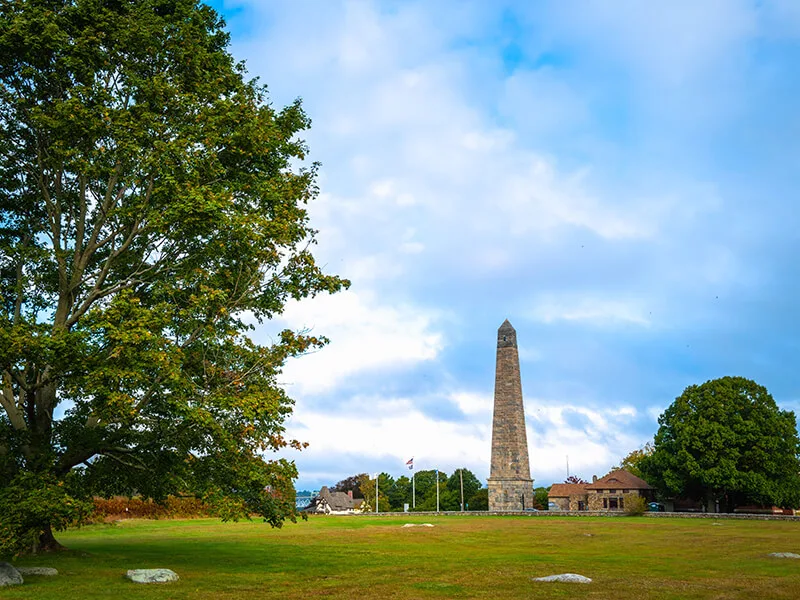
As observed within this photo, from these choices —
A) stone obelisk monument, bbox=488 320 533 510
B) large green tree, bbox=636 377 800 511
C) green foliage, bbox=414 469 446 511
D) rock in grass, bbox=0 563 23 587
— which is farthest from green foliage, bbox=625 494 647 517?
rock in grass, bbox=0 563 23 587

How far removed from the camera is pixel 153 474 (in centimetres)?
2081

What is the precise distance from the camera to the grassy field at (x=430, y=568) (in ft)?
51.0

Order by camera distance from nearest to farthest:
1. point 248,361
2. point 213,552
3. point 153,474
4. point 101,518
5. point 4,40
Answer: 1. point 4,40
2. point 248,361
3. point 153,474
4. point 213,552
5. point 101,518

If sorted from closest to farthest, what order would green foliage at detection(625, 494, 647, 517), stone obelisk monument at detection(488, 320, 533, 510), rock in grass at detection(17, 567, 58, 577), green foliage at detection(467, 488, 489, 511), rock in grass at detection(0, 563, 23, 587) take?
rock in grass at detection(0, 563, 23, 587), rock in grass at detection(17, 567, 58, 577), green foliage at detection(625, 494, 647, 517), stone obelisk monument at detection(488, 320, 533, 510), green foliage at detection(467, 488, 489, 511)

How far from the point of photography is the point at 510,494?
249 feet

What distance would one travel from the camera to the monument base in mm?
75812

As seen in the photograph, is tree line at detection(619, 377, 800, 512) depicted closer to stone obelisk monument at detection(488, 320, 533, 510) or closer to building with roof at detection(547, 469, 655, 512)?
stone obelisk monument at detection(488, 320, 533, 510)

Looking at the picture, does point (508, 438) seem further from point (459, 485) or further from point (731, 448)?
point (459, 485)

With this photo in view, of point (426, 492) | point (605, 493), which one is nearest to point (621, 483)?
point (605, 493)

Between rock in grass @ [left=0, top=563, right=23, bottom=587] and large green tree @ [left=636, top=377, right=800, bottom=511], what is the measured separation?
6073cm

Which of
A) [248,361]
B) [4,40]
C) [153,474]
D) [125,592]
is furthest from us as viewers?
[153,474]

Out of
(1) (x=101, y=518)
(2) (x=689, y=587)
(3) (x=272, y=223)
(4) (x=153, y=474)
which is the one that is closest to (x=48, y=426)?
(4) (x=153, y=474)

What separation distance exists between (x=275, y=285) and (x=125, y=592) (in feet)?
30.3

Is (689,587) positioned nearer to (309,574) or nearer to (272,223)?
(309,574)
